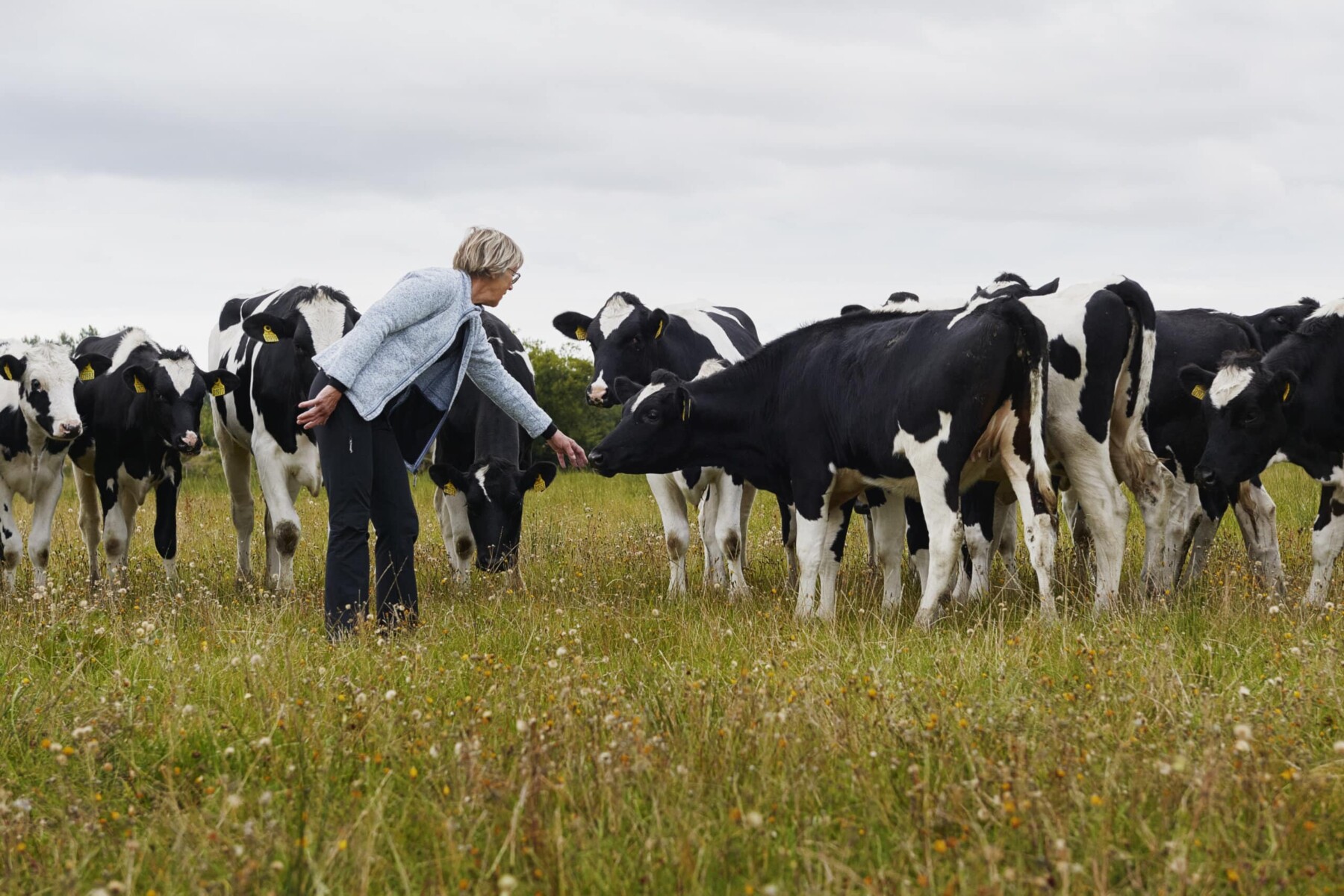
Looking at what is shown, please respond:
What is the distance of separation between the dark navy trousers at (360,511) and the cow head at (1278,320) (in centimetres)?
691

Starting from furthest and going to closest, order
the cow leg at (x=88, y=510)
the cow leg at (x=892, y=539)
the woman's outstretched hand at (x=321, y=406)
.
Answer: the cow leg at (x=88, y=510) → the cow leg at (x=892, y=539) → the woman's outstretched hand at (x=321, y=406)

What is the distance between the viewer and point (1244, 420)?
8.27m

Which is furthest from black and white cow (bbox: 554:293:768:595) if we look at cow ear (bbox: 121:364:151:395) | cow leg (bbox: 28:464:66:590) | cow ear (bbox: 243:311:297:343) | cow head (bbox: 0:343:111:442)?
cow leg (bbox: 28:464:66:590)

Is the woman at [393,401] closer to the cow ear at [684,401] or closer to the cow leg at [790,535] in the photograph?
the cow ear at [684,401]

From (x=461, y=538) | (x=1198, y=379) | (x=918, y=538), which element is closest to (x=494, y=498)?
(x=461, y=538)

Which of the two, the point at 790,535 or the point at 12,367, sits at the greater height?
the point at 12,367

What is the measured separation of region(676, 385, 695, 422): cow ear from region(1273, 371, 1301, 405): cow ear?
3853mm

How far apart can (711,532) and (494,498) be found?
6.57ft

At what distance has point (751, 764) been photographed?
4164 millimetres

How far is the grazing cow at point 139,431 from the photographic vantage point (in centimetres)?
1005

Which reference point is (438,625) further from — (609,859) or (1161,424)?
(1161,424)

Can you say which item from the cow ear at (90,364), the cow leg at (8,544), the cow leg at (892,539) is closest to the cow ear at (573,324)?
the cow ear at (90,364)

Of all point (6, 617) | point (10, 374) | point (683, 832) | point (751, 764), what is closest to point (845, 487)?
point (751, 764)

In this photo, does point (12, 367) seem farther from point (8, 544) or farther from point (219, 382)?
point (219, 382)
